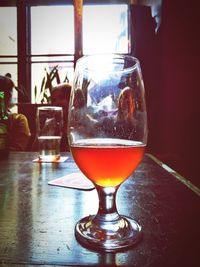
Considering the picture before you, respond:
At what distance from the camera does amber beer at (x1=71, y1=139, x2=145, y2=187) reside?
48 centimetres

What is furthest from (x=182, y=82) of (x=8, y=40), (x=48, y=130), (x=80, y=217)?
(x=8, y=40)

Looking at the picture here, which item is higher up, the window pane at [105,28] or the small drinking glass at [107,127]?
the window pane at [105,28]

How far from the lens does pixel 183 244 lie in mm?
450

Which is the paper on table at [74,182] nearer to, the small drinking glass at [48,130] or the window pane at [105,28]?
the small drinking glass at [48,130]

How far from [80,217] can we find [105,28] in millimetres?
5034

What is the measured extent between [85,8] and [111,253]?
5529 millimetres

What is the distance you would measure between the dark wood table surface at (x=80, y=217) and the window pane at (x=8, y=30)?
194 inches

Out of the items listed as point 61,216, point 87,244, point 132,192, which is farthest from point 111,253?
point 132,192

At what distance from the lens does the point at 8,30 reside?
5.46 metres

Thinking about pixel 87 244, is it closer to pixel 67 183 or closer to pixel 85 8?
pixel 67 183

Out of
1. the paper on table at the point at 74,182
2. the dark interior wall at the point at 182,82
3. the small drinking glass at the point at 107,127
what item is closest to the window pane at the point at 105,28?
the dark interior wall at the point at 182,82

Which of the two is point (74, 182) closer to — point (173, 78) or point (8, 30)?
point (173, 78)

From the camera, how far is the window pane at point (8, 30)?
17.9 feet

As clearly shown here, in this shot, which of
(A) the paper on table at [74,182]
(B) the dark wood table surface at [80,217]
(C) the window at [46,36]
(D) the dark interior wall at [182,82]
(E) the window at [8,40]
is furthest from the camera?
(E) the window at [8,40]
